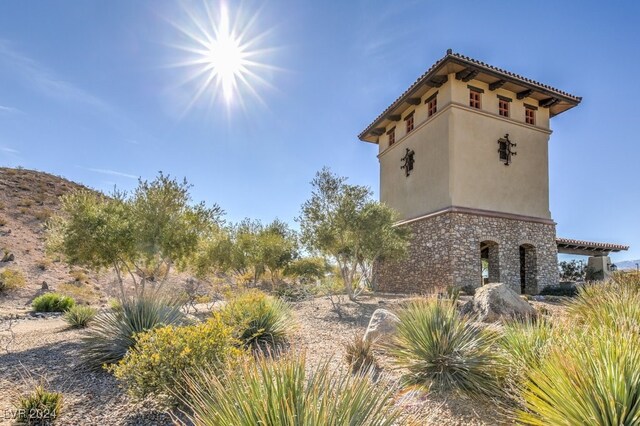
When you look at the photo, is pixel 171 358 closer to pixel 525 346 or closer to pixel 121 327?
pixel 121 327

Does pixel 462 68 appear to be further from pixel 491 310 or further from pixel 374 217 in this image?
pixel 491 310

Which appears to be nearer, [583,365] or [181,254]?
[583,365]

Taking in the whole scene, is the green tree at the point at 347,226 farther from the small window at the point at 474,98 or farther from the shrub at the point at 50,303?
the shrub at the point at 50,303

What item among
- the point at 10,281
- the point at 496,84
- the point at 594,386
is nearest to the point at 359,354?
the point at 594,386

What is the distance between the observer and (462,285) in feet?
53.1

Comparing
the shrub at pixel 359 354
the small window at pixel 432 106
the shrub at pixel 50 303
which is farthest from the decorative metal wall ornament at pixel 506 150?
the shrub at pixel 50 303

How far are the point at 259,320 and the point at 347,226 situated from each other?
7.97 m

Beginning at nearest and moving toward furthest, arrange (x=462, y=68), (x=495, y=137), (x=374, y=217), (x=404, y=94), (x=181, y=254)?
(x=181, y=254)
(x=374, y=217)
(x=462, y=68)
(x=495, y=137)
(x=404, y=94)

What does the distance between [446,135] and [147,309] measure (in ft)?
50.4

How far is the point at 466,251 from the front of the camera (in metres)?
16.7

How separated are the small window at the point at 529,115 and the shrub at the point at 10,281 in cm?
2912

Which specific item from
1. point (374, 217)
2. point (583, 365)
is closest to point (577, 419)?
point (583, 365)

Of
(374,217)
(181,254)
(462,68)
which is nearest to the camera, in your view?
(181,254)

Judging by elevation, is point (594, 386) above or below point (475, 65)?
below
